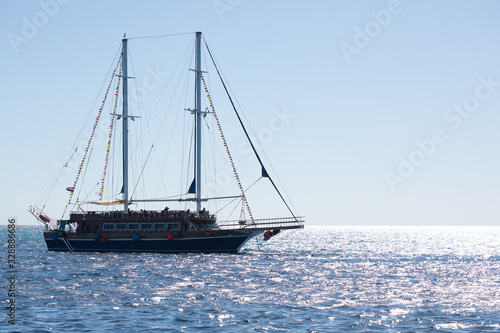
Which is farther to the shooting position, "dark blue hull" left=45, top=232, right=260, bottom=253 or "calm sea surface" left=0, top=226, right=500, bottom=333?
"dark blue hull" left=45, top=232, right=260, bottom=253

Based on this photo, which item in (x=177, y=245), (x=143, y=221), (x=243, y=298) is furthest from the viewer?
(x=143, y=221)

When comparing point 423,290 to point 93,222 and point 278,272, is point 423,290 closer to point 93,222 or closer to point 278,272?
point 278,272

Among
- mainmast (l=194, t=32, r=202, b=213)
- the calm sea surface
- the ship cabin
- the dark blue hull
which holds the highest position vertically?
mainmast (l=194, t=32, r=202, b=213)

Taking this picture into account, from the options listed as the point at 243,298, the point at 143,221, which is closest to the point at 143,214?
the point at 143,221

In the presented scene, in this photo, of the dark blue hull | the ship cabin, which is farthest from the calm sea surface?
the ship cabin

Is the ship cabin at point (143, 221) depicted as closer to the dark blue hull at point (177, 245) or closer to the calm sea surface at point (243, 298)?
the dark blue hull at point (177, 245)

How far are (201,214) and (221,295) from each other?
30.7 meters

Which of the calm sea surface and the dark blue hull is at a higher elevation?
the dark blue hull

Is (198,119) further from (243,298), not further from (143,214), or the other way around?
(243,298)

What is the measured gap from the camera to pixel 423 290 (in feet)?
123

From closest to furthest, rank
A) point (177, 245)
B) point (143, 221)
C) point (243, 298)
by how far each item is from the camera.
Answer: point (243, 298), point (177, 245), point (143, 221)

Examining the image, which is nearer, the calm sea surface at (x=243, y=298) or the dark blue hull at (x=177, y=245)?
the calm sea surface at (x=243, y=298)

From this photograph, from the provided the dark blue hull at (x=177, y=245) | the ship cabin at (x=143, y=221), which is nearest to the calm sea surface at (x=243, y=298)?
the dark blue hull at (x=177, y=245)

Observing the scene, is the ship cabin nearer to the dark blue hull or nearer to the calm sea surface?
the dark blue hull
